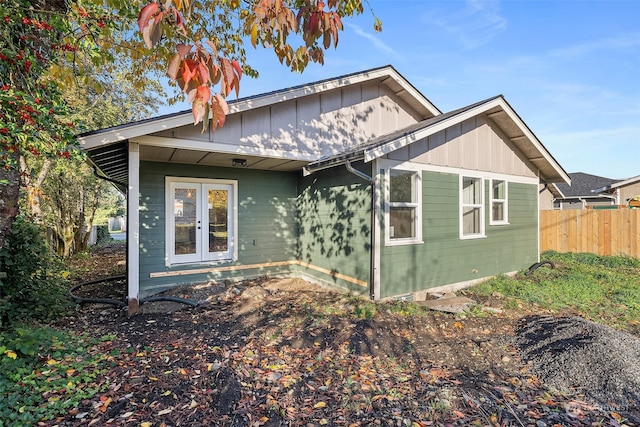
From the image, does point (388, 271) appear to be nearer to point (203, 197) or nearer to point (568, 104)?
point (203, 197)

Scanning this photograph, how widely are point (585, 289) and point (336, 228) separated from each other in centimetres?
575

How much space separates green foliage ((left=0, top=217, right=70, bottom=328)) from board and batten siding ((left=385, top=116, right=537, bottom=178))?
5.86 meters

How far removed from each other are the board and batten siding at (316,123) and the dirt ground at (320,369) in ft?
10.2

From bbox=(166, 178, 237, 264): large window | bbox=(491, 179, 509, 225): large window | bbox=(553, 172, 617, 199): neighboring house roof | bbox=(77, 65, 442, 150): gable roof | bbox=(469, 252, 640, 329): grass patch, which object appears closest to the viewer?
bbox=(77, 65, 442, 150): gable roof

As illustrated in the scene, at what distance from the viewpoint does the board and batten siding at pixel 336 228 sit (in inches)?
236

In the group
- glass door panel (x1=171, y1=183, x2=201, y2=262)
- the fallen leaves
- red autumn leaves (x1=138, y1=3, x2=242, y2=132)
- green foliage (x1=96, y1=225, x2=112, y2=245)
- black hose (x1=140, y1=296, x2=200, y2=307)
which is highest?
red autumn leaves (x1=138, y1=3, x2=242, y2=132)

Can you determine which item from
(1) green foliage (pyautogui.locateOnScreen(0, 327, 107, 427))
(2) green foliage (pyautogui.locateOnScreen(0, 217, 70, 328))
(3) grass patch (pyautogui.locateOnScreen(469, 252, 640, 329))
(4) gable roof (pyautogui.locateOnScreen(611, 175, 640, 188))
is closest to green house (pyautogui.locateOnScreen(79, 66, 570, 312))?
(3) grass patch (pyautogui.locateOnScreen(469, 252, 640, 329))

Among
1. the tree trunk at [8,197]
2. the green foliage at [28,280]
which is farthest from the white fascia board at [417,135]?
the green foliage at [28,280]

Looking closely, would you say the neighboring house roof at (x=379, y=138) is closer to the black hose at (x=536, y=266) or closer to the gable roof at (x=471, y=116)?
the gable roof at (x=471, y=116)

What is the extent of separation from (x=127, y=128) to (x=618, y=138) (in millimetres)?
25840

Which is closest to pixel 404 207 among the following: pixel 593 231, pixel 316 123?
pixel 316 123

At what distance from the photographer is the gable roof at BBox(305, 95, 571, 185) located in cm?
552

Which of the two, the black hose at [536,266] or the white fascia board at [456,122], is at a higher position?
the white fascia board at [456,122]

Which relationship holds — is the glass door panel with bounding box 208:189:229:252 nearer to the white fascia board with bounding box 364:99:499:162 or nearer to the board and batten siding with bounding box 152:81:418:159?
the board and batten siding with bounding box 152:81:418:159
